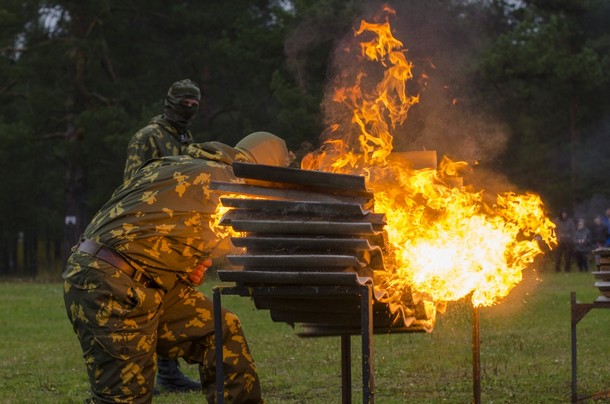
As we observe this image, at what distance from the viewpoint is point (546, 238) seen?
7012 millimetres

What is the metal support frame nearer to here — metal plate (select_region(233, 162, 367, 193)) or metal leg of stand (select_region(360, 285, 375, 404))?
metal leg of stand (select_region(360, 285, 375, 404))

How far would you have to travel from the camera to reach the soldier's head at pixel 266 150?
6039mm

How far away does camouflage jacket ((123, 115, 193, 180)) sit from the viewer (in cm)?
789

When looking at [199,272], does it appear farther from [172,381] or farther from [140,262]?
[172,381]

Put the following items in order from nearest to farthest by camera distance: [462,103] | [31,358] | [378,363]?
[378,363], [31,358], [462,103]

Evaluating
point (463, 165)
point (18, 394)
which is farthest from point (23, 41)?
point (463, 165)

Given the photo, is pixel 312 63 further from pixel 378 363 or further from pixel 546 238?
pixel 546 238

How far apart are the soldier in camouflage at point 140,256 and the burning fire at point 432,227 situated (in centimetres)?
69

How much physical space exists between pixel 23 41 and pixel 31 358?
26557 millimetres

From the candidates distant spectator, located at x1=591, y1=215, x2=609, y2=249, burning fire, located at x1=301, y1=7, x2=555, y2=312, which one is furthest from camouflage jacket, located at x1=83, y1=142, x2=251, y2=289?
distant spectator, located at x1=591, y1=215, x2=609, y2=249

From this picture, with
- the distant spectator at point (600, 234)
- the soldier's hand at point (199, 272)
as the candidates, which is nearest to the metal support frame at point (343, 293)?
the soldier's hand at point (199, 272)

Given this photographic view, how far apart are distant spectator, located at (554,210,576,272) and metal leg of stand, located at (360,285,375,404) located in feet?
81.5

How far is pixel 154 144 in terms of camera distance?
7.93 meters

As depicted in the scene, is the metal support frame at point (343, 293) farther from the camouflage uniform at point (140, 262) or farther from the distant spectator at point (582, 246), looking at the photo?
the distant spectator at point (582, 246)
